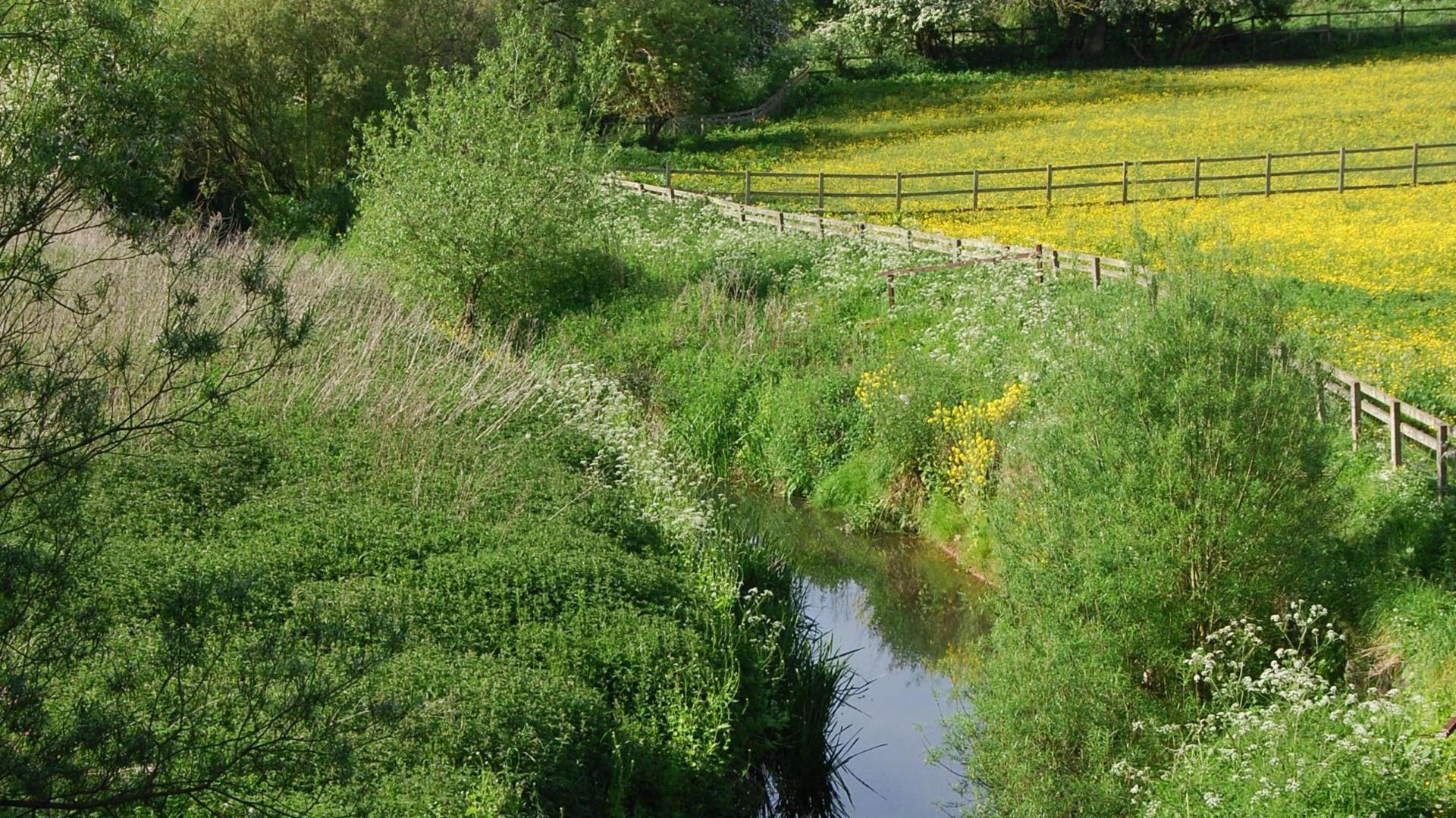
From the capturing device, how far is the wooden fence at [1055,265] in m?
14.4

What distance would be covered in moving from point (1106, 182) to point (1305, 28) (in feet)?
95.9

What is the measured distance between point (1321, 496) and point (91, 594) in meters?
10.4

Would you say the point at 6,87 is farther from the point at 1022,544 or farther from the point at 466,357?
the point at 466,357

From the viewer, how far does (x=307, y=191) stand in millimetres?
36031

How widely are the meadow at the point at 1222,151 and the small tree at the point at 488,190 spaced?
9.96 m

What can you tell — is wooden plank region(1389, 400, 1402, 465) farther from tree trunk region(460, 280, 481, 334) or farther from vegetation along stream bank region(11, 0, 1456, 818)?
tree trunk region(460, 280, 481, 334)

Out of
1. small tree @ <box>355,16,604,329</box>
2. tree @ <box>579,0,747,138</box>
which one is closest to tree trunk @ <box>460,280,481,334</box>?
small tree @ <box>355,16,604,329</box>

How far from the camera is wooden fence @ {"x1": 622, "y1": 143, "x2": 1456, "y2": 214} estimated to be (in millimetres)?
35281

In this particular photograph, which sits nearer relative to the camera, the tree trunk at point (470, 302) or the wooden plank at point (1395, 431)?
the wooden plank at point (1395, 431)

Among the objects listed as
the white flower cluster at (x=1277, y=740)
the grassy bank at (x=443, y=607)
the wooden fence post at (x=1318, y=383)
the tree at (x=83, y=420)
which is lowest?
the white flower cluster at (x=1277, y=740)

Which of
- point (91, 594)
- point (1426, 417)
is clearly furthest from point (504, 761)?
point (1426, 417)

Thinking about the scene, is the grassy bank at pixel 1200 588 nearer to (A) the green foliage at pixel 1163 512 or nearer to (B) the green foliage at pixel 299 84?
(A) the green foliage at pixel 1163 512

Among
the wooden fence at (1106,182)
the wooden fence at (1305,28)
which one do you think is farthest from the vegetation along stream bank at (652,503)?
the wooden fence at (1305,28)

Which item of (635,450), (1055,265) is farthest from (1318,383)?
(1055,265)
